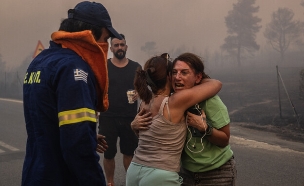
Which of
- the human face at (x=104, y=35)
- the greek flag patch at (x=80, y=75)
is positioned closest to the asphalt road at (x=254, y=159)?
the human face at (x=104, y=35)

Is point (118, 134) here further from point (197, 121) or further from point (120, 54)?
point (197, 121)

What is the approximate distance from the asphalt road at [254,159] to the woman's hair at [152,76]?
9.43ft

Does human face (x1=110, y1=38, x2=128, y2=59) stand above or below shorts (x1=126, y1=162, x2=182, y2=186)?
above

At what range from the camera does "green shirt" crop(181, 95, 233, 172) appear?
2.40 m

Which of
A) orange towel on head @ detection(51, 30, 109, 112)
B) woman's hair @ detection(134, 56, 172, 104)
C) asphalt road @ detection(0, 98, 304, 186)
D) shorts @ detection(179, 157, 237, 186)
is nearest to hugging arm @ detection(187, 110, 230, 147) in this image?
shorts @ detection(179, 157, 237, 186)

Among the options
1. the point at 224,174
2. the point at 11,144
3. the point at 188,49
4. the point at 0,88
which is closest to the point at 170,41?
the point at 188,49

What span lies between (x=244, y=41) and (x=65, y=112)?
2697 cm

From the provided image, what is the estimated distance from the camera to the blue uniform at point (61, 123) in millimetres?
1664

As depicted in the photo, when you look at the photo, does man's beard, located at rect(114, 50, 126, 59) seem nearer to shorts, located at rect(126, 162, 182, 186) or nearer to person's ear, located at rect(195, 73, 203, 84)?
person's ear, located at rect(195, 73, 203, 84)

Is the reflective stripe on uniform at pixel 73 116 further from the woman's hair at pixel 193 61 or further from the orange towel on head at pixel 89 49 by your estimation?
the woman's hair at pixel 193 61

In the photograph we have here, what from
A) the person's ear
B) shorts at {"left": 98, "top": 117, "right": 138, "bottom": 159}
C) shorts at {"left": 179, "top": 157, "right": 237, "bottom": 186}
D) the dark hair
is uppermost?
the dark hair

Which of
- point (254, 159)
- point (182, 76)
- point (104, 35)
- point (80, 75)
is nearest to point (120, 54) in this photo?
point (254, 159)

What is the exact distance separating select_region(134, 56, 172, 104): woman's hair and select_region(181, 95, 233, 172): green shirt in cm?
29

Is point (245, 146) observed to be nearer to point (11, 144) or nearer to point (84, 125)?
point (11, 144)
